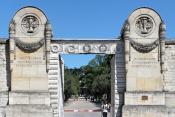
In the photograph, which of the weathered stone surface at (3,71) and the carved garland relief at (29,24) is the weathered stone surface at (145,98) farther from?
the weathered stone surface at (3,71)

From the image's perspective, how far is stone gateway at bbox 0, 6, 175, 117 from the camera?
26.6 metres

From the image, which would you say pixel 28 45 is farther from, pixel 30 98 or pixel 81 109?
pixel 81 109

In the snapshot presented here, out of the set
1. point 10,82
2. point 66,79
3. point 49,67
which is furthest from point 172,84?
point 66,79

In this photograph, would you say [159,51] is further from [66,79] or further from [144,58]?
[66,79]

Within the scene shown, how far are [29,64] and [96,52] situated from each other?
3568 millimetres

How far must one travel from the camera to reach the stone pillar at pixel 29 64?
2647cm

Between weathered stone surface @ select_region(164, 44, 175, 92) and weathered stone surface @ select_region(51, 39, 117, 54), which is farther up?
weathered stone surface @ select_region(51, 39, 117, 54)

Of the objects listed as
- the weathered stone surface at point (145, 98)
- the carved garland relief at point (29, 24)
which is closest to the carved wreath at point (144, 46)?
the weathered stone surface at point (145, 98)

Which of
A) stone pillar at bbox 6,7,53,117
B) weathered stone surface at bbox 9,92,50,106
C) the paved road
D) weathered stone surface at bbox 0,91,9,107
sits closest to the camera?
stone pillar at bbox 6,7,53,117

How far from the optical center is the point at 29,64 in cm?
2688

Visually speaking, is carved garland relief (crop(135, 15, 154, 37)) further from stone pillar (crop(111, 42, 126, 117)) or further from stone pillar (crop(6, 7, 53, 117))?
stone pillar (crop(6, 7, 53, 117))

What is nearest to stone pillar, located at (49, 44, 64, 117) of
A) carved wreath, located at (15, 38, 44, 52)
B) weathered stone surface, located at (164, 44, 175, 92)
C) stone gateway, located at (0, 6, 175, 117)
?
stone gateway, located at (0, 6, 175, 117)

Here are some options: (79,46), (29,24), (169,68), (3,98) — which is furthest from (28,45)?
(169,68)

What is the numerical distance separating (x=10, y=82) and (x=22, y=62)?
1.22 meters
